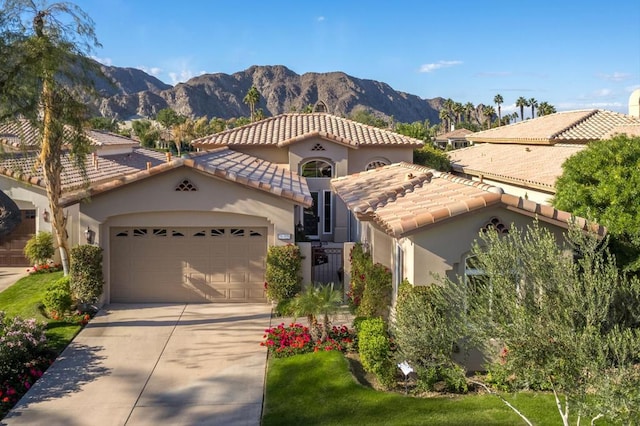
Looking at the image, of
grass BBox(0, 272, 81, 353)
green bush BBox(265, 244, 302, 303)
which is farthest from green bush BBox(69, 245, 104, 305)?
green bush BBox(265, 244, 302, 303)

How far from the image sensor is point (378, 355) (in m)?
11.7

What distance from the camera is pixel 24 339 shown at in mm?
12742

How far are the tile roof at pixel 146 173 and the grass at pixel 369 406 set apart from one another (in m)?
6.57

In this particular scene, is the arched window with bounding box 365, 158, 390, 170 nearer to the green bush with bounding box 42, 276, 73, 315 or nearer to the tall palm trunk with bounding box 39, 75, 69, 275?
the tall palm trunk with bounding box 39, 75, 69, 275

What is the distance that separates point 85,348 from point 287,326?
463cm

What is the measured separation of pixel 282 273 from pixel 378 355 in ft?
19.1

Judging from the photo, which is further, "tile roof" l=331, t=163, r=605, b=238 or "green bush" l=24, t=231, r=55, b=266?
"green bush" l=24, t=231, r=55, b=266

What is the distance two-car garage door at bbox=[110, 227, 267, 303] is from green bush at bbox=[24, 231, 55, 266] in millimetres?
5057

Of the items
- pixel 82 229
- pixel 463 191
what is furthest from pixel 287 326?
pixel 82 229

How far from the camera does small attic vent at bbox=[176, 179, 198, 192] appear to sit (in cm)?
1712

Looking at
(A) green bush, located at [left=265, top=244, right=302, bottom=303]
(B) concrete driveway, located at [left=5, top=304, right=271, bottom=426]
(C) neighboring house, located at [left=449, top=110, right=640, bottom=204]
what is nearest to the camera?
(B) concrete driveway, located at [left=5, top=304, right=271, bottom=426]

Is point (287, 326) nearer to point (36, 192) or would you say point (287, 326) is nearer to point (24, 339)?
point (24, 339)

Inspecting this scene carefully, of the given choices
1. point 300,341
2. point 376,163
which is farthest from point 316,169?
point 300,341

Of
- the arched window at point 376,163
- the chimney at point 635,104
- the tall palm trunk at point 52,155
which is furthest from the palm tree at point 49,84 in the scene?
the chimney at point 635,104
